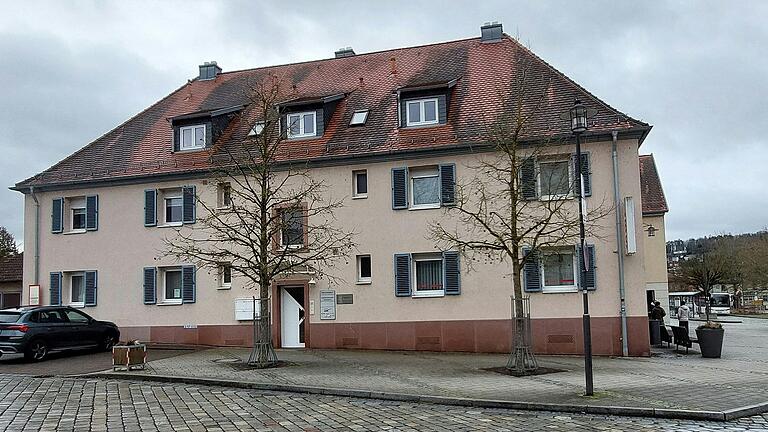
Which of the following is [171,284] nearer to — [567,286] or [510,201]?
[510,201]

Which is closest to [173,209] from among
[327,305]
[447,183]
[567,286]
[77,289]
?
[77,289]

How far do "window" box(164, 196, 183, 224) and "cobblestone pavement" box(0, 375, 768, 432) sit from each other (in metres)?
12.0

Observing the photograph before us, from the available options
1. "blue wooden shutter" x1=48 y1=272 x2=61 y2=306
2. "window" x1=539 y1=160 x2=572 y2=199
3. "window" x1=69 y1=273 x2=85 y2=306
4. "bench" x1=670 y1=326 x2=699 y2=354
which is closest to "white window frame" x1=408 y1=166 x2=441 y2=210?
"window" x1=539 y1=160 x2=572 y2=199

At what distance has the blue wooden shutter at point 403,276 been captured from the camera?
23.7m

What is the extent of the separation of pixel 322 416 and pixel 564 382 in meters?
5.84

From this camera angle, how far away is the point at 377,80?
28453 mm

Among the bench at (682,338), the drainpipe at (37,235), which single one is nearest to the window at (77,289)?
the drainpipe at (37,235)

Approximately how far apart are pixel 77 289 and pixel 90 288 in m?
1.19

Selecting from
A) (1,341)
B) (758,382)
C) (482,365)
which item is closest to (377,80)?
(482,365)

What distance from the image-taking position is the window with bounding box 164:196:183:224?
26969 mm

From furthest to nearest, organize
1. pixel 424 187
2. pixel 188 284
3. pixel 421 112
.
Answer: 1. pixel 188 284
2. pixel 421 112
3. pixel 424 187

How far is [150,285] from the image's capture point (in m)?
26.5

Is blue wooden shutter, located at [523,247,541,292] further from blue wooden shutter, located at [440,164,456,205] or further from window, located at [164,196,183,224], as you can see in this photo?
window, located at [164,196,183,224]

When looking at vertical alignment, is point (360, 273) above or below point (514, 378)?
above
